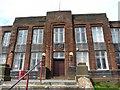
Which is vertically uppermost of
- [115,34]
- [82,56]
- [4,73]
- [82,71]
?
[115,34]

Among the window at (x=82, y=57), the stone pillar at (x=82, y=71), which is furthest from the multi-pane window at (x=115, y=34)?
the stone pillar at (x=82, y=71)

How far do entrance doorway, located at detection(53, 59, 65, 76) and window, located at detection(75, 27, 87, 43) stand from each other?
3.80 metres

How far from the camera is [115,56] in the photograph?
1981cm

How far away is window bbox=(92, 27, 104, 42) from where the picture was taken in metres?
21.3

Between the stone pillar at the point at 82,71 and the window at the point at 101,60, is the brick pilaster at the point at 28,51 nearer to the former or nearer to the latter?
the window at the point at 101,60

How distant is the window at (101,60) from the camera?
19525 millimetres

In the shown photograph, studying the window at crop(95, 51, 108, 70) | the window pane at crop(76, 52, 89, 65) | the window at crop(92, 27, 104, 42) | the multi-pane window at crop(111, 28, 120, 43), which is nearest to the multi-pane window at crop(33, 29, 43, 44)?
the window pane at crop(76, 52, 89, 65)

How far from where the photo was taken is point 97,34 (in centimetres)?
2166

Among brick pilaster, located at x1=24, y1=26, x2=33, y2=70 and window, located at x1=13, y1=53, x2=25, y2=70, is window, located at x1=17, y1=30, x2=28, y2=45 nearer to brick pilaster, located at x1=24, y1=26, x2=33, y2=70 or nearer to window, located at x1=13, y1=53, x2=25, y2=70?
brick pilaster, located at x1=24, y1=26, x2=33, y2=70

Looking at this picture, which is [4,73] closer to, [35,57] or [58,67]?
[58,67]

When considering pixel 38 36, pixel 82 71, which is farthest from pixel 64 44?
pixel 82 71

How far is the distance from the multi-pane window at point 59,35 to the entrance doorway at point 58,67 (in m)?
2.74

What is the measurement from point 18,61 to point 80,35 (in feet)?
29.6

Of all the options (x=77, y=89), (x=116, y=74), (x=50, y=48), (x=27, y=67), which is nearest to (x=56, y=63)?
(x=50, y=48)
